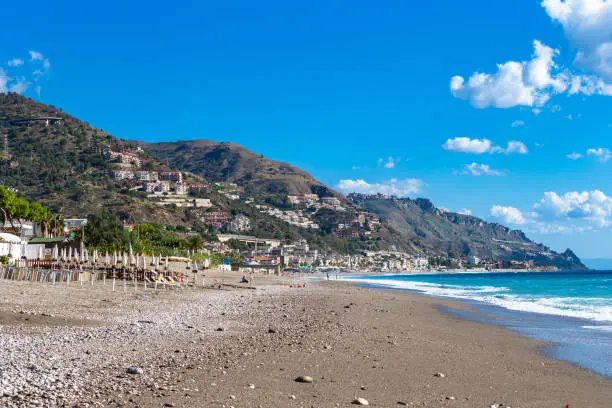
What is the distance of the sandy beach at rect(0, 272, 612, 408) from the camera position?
7.00 m

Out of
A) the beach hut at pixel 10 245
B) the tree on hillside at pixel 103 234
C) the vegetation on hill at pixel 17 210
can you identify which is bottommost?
the beach hut at pixel 10 245

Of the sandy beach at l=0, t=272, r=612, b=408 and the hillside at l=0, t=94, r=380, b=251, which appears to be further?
the hillside at l=0, t=94, r=380, b=251

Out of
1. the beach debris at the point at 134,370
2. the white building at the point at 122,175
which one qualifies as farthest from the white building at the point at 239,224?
the beach debris at the point at 134,370

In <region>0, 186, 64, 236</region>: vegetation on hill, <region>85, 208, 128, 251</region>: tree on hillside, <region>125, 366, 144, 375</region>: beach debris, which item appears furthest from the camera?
<region>85, 208, 128, 251</region>: tree on hillside

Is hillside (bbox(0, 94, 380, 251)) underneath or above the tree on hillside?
above

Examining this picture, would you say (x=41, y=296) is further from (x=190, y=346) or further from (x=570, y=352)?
(x=570, y=352)

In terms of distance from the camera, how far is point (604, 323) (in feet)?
63.6

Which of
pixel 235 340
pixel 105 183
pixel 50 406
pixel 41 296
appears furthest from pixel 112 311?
pixel 105 183

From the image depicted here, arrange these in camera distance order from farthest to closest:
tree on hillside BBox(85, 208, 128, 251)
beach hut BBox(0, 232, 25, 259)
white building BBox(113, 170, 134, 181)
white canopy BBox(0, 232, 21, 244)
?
1. white building BBox(113, 170, 134, 181)
2. tree on hillside BBox(85, 208, 128, 251)
3. beach hut BBox(0, 232, 25, 259)
4. white canopy BBox(0, 232, 21, 244)

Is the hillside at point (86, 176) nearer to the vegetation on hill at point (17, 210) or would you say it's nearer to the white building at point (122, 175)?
the white building at point (122, 175)

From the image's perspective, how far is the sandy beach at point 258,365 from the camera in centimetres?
700

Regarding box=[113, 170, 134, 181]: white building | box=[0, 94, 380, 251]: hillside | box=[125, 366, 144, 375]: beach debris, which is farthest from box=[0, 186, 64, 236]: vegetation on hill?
box=[113, 170, 134, 181]: white building

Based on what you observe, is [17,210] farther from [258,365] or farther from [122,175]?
[122,175]

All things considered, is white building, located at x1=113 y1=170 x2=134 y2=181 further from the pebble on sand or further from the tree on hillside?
the pebble on sand
